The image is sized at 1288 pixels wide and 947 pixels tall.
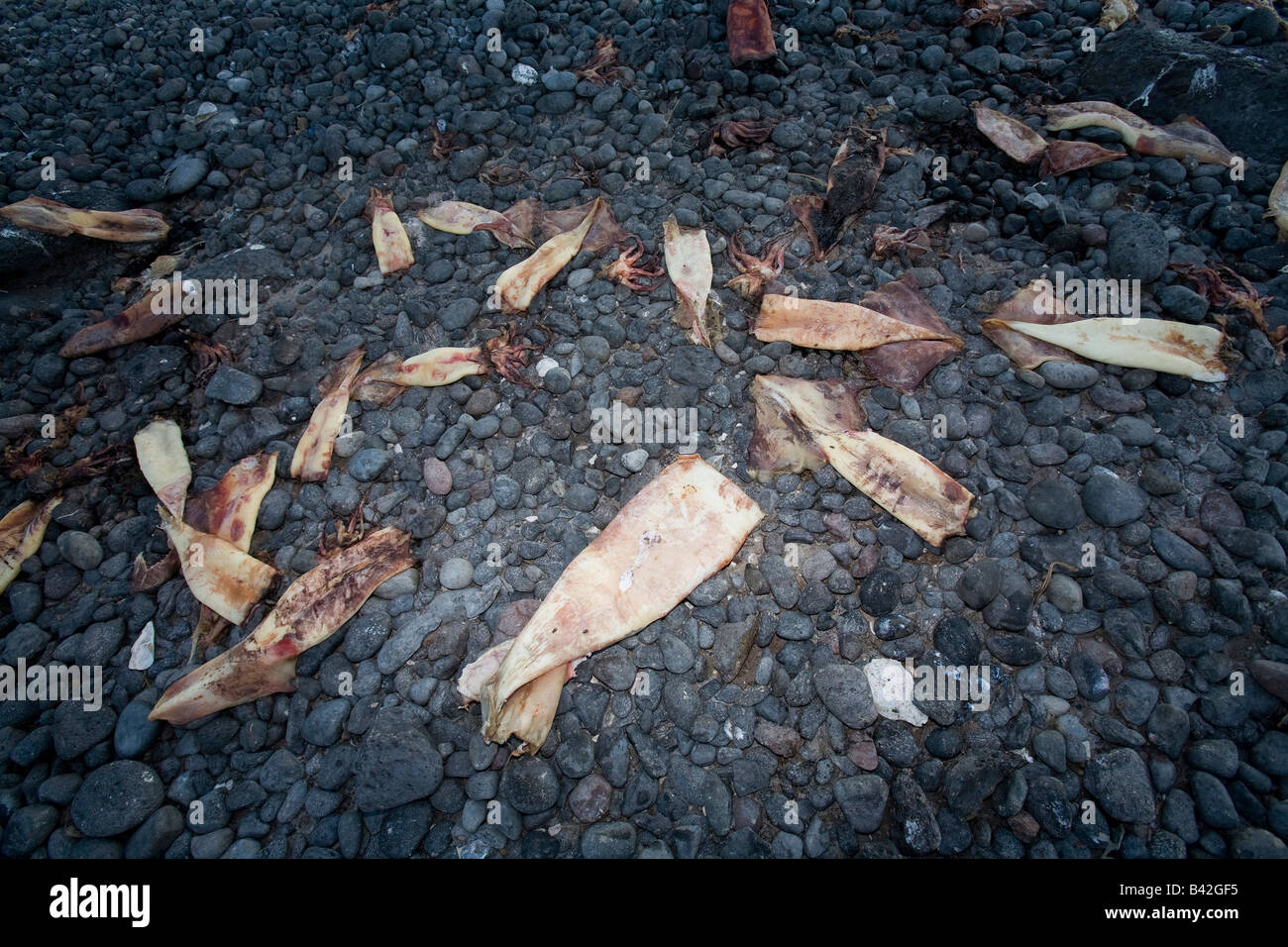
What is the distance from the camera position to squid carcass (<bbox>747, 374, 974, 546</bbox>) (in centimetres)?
264

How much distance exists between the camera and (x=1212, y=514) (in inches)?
101

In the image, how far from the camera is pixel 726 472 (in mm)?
2809

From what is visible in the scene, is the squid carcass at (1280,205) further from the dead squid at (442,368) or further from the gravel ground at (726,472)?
the dead squid at (442,368)

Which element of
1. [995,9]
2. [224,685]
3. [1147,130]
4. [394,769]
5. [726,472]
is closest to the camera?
[394,769]

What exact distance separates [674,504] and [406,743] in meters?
1.30

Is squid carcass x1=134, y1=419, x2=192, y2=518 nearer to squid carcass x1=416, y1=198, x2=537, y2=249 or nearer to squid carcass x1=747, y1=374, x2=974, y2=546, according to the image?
squid carcass x1=416, y1=198, x2=537, y2=249

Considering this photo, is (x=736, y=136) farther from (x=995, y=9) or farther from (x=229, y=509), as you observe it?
(x=229, y=509)

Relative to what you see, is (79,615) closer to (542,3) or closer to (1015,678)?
(1015,678)

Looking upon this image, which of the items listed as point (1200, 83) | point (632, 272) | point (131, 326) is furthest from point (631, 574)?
point (1200, 83)

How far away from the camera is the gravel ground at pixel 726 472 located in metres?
2.27

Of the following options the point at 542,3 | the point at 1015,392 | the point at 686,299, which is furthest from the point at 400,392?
the point at 542,3

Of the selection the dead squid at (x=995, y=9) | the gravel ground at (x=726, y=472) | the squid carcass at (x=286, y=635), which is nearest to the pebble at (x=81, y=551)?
the gravel ground at (x=726, y=472)

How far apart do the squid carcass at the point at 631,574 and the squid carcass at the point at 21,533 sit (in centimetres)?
223

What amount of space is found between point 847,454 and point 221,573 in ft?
8.59
